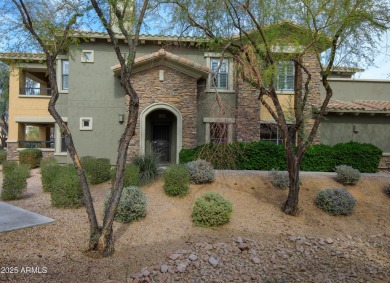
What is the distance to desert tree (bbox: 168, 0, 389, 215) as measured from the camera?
7.32m

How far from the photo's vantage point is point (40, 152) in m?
17.6

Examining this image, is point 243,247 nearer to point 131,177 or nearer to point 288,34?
point 131,177

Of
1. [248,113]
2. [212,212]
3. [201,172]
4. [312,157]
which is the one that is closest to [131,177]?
[201,172]

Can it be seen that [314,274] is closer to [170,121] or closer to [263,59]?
[263,59]

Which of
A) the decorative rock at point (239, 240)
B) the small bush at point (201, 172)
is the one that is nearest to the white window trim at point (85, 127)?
the small bush at point (201, 172)

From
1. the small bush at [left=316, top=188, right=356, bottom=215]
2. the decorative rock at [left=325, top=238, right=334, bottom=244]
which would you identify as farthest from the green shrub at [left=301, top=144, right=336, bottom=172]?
the decorative rock at [left=325, top=238, right=334, bottom=244]

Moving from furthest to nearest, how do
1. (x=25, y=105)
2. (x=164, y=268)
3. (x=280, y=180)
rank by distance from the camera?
(x=25, y=105) < (x=280, y=180) < (x=164, y=268)

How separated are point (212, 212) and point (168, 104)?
762cm

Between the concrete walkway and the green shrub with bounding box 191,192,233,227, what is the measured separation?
145 inches

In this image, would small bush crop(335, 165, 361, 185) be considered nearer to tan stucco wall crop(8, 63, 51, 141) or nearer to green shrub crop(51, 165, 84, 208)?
green shrub crop(51, 165, 84, 208)

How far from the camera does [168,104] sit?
45.5ft

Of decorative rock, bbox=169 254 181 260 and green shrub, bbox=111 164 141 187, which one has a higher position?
green shrub, bbox=111 164 141 187

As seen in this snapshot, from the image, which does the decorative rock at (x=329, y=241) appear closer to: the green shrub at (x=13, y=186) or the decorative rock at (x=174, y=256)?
the decorative rock at (x=174, y=256)

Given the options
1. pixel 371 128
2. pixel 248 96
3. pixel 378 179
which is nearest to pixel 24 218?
pixel 248 96
